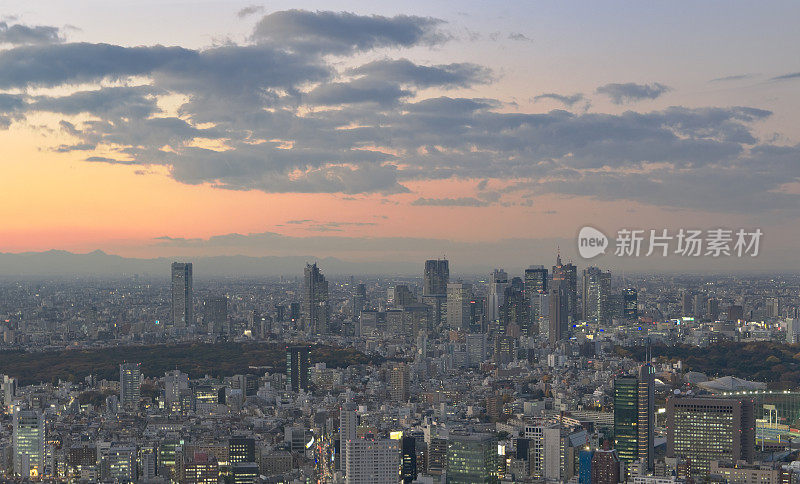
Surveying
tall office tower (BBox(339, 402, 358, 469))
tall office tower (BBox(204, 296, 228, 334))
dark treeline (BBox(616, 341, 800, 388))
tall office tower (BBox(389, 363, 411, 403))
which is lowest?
tall office tower (BBox(389, 363, 411, 403))

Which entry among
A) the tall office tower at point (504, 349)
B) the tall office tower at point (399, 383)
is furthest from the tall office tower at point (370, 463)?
the tall office tower at point (504, 349)

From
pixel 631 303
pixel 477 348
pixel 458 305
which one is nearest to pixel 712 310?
pixel 631 303

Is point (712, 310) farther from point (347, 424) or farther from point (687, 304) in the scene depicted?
point (347, 424)

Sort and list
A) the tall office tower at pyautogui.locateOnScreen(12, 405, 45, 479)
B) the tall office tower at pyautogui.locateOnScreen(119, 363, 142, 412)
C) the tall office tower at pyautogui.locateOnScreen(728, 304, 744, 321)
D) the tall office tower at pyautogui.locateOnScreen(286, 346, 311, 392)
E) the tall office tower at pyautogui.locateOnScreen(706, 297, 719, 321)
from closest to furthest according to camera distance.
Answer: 1. the tall office tower at pyautogui.locateOnScreen(12, 405, 45, 479)
2. the tall office tower at pyautogui.locateOnScreen(119, 363, 142, 412)
3. the tall office tower at pyautogui.locateOnScreen(286, 346, 311, 392)
4. the tall office tower at pyautogui.locateOnScreen(728, 304, 744, 321)
5. the tall office tower at pyautogui.locateOnScreen(706, 297, 719, 321)

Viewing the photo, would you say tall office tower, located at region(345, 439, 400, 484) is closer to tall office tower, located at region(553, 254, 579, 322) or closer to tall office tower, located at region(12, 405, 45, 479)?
tall office tower, located at region(12, 405, 45, 479)

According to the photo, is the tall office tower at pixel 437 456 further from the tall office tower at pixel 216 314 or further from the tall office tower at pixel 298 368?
the tall office tower at pixel 216 314

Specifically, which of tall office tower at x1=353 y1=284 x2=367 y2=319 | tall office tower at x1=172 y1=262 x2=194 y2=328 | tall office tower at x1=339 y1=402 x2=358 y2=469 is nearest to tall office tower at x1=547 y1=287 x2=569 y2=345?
tall office tower at x1=353 y1=284 x2=367 y2=319

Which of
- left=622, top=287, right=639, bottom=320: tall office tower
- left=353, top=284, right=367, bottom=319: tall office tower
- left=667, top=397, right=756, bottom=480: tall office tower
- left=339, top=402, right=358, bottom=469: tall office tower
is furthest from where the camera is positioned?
left=353, top=284, right=367, bottom=319: tall office tower
